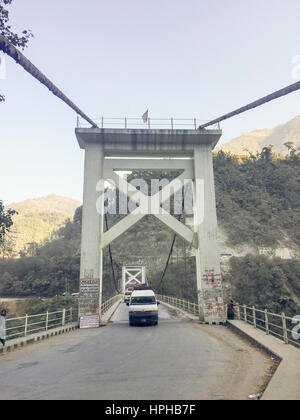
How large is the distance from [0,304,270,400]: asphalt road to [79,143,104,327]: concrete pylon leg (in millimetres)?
3599

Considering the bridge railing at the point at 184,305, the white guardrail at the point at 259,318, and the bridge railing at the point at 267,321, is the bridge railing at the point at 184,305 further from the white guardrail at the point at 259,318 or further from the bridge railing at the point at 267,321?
the bridge railing at the point at 267,321

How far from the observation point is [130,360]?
7.42 meters

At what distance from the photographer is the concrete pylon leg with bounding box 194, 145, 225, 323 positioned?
14.9 m

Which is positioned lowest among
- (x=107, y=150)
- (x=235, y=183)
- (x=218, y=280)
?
(x=218, y=280)

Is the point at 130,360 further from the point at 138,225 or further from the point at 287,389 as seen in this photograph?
the point at 138,225

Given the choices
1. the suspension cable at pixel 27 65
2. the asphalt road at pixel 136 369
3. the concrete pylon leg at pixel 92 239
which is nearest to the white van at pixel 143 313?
the concrete pylon leg at pixel 92 239

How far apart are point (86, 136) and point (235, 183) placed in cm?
6282

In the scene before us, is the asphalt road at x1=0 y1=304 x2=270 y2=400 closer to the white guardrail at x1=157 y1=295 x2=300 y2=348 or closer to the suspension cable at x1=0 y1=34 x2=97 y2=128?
the white guardrail at x1=157 y1=295 x2=300 y2=348

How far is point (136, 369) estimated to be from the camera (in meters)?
6.45

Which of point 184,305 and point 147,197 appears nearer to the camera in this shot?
point 147,197

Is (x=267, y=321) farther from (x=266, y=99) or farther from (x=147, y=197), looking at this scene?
(x=147, y=197)

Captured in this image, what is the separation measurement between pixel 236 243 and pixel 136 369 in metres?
52.9

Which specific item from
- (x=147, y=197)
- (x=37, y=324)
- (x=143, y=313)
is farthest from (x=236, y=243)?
(x=143, y=313)
